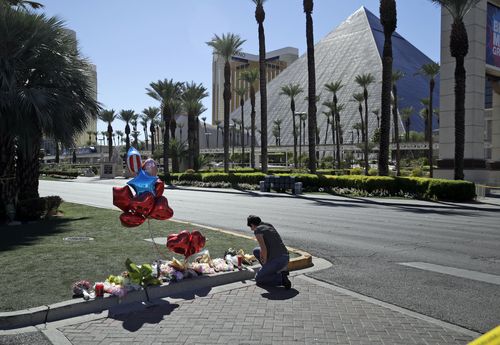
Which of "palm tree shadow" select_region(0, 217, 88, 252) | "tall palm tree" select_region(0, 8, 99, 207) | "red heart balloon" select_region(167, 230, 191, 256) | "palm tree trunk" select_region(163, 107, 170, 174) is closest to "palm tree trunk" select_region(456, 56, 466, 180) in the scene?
"tall palm tree" select_region(0, 8, 99, 207)

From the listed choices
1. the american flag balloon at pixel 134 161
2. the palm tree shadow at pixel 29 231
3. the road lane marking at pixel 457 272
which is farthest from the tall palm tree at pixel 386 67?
the american flag balloon at pixel 134 161

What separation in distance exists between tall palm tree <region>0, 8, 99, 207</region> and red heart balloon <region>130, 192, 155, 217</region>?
7026mm

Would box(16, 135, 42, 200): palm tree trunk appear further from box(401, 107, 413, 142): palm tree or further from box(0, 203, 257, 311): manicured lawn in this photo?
box(401, 107, 413, 142): palm tree

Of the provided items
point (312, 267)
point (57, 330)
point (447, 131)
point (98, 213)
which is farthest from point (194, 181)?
point (57, 330)

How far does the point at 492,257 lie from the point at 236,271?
5.10m

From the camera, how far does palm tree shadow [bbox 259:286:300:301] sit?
6.64 m

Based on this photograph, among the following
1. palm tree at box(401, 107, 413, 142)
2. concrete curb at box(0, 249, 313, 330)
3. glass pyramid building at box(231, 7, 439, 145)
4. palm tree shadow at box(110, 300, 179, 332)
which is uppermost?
glass pyramid building at box(231, 7, 439, 145)

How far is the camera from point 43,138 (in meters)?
15.5

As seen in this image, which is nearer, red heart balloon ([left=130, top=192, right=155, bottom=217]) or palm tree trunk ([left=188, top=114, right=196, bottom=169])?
red heart balloon ([left=130, top=192, right=155, bottom=217])

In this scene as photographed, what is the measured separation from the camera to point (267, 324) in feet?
18.1

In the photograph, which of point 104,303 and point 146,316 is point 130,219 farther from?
point 146,316

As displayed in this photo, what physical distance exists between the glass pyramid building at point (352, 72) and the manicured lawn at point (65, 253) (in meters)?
98.4

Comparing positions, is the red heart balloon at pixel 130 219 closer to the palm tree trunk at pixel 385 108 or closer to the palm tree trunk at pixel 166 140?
the palm tree trunk at pixel 385 108

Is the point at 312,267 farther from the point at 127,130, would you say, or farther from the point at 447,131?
the point at 127,130
